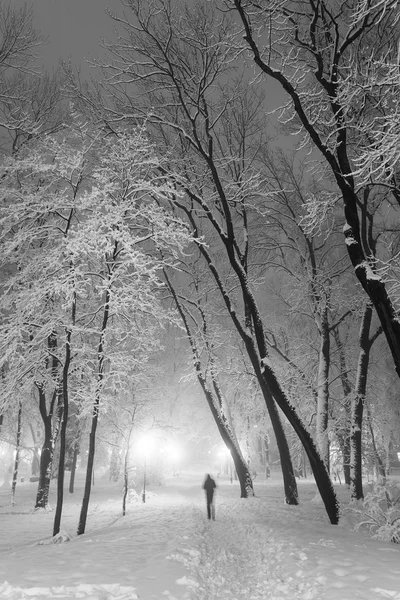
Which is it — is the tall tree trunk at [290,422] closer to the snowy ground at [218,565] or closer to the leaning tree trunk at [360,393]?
the snowy ground at [218,565]

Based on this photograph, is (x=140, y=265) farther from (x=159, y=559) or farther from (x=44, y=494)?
(x=44, y=494)

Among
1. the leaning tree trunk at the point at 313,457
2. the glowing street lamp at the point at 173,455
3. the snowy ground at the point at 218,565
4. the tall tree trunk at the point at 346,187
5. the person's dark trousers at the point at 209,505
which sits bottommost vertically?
the glowing street lamp at the point at 173,455

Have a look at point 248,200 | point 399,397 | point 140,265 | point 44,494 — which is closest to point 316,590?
point 140,265

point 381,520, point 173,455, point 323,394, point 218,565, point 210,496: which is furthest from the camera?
point 173,455

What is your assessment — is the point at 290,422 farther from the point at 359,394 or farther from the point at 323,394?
the point at 323,394

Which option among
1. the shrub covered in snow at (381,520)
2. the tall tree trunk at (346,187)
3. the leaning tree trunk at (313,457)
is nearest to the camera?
the tall tree trunk at (346,187)

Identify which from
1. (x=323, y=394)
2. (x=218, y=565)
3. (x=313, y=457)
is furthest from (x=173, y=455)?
(x=218, y=565)

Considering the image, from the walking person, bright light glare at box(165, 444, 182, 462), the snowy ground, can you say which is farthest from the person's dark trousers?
bright light glare at box(165, 444, 182, 462)

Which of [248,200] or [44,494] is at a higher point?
[248,200]

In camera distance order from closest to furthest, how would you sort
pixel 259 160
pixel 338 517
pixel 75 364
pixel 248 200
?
pixel 338 517 < pixel 75 364 < pixel 248 200 < pixel 259 160

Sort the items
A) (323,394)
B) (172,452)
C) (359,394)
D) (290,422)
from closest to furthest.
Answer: (290,422) → (359,394) → (323,394) → (172,452)

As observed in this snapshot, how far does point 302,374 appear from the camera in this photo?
1602 cm

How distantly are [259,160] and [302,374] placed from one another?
9122 millimetres

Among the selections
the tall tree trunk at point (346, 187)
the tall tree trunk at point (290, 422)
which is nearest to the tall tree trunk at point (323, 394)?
the tall tree trunk at point (290, 422)
